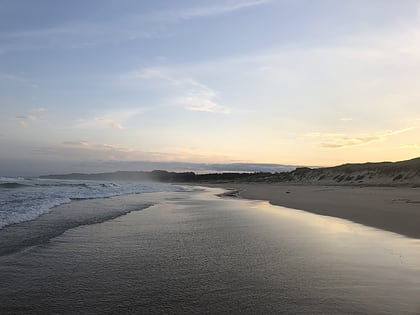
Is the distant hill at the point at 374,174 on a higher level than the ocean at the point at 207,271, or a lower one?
higher

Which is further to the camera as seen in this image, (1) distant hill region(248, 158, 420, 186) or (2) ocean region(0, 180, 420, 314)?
(1) distant hill region(248, 158, 420, 186)

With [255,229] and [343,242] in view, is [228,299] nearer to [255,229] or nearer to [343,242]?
[343,242]

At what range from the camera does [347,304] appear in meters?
4.33

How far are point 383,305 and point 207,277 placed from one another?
2.47 metres

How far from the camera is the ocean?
4367 millimetres

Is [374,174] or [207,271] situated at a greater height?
[374,174]

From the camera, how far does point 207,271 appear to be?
592 centimetres

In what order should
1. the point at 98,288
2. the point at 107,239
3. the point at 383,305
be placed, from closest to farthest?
1. the point at 383,305
2. the point at 98,288
3. the point at 107,239

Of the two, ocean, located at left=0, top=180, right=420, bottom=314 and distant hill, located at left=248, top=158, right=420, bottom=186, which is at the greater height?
distant hill, located at left=248, top=158, right=420, bottom=186

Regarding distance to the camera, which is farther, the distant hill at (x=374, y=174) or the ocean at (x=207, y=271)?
the distant hill at (x=374, y=174)

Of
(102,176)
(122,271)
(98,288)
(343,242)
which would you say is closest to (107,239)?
(122,271)

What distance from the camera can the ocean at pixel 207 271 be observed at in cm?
437

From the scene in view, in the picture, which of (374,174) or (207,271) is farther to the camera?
(374,174)

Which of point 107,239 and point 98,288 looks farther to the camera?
point 107,239
